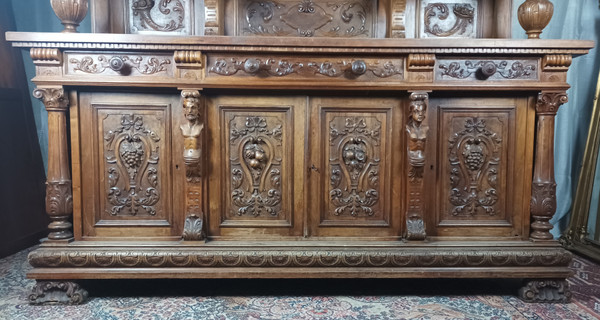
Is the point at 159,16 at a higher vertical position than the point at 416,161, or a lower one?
higher

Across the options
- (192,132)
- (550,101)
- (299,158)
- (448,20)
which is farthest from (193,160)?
(550,101)

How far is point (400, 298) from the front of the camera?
7.22 feet

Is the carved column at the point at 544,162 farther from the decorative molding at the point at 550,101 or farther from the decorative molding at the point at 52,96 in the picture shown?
the decorative molding at the point at 52,96

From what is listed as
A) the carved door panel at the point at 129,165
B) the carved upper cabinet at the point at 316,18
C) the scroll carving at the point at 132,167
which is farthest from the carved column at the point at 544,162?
the scroll carving at the point at 132,167

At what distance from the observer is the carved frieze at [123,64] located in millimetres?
2070

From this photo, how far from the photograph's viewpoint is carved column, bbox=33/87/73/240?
2.09 meters

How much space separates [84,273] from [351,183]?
155 cm

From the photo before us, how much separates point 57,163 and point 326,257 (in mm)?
1552

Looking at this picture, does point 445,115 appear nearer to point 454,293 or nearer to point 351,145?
point 351,145

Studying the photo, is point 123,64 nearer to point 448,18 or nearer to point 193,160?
point 193,160

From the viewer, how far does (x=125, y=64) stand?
2.06 meters

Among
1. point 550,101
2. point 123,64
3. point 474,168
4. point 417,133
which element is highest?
point 123,64

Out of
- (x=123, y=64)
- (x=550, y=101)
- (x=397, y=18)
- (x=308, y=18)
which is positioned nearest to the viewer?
(x=123, y=64)

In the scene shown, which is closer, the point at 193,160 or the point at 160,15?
the point at 193,160
